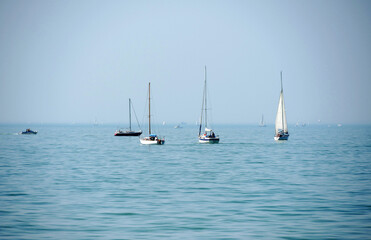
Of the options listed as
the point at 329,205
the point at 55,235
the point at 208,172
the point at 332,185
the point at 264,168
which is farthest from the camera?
the point at 264,168

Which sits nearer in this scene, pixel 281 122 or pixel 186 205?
Result: pixel 186 205

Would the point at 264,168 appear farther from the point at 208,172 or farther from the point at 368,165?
the point at 368,165

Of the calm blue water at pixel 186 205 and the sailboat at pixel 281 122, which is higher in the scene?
the sailboat at pixel 281 122

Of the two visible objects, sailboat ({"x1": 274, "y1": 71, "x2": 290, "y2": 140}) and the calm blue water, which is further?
sailboat ({"x1": 274, "y1": 71, "x2": 290, "y2": 140})

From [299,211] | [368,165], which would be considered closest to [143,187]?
[299,211]

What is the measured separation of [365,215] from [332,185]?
12331 millimetres

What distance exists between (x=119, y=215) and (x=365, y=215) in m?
13.0

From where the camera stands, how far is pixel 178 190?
34312mm

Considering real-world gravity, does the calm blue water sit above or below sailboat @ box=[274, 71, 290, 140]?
below

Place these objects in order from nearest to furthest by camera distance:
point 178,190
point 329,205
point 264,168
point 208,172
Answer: point 329,205 < point 178,190 < point 208,172 < point 264,168

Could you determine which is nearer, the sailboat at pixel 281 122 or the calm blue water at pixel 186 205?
the calm blue water at pixel 186 205

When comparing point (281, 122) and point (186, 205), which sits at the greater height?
point (281, 122)

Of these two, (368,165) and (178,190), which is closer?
(178,190)

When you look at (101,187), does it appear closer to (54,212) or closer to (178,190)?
(178,190)
